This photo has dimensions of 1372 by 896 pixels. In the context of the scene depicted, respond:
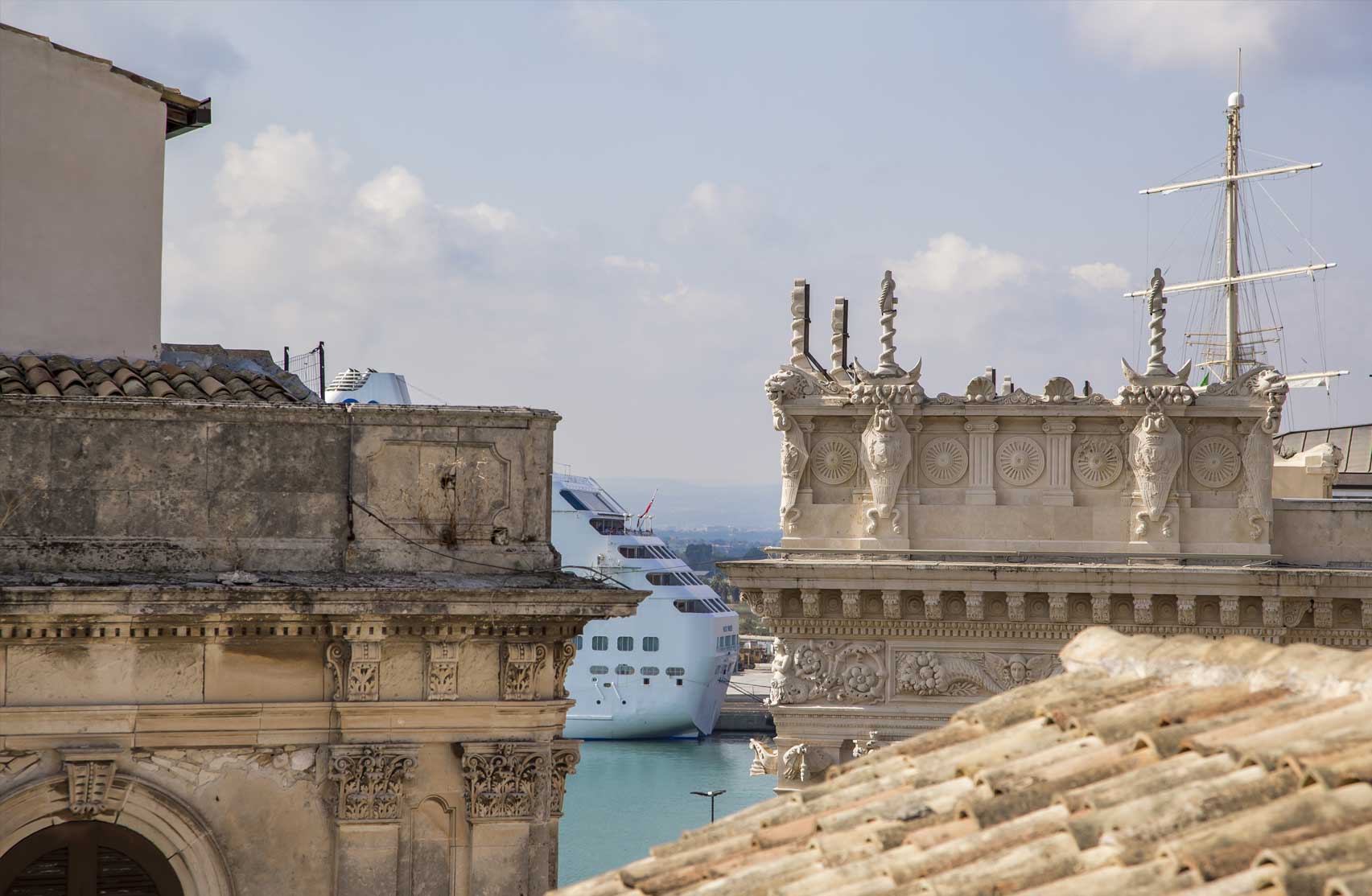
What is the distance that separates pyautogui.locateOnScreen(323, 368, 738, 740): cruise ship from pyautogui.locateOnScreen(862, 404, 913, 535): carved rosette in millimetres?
51104

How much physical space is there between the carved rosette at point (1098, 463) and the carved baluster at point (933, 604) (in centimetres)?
232

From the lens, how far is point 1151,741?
16.2ft

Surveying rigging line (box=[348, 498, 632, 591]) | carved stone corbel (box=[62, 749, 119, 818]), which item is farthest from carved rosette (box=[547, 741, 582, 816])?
carved stone corbel (box=[62, 749, 119, 818])

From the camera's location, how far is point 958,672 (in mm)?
19641

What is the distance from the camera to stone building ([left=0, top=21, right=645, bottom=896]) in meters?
10.4

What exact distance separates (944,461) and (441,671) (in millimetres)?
10634

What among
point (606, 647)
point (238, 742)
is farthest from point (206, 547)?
point (606, 647)

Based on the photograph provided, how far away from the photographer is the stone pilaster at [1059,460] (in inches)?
802

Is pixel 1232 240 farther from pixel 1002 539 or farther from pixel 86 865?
pixel 86 865

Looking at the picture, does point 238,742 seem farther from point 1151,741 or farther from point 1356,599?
point 1356,599

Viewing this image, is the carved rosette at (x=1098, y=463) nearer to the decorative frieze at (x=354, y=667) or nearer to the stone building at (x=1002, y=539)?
the stone building at (x=1002, y=539)

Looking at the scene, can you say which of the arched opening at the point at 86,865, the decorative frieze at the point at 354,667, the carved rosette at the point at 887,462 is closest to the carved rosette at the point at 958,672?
the carved rosette at the point at 887,462

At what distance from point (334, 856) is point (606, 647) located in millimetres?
62911

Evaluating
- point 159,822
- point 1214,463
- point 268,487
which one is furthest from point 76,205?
point 1214,463
